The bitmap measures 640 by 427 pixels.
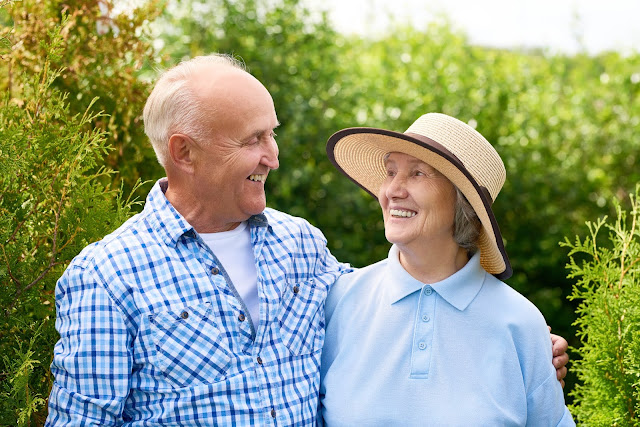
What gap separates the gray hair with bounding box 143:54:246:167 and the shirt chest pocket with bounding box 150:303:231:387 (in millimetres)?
561

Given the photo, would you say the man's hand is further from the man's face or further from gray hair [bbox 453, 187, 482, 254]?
the man's face

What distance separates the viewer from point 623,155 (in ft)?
21.7

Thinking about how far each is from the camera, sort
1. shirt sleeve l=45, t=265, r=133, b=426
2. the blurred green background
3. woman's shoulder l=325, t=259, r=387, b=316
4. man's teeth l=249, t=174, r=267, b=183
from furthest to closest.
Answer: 1. the blurred green background
2. woman's shoulder l=325, t=259, r=387, b=316
3. man's teeth l=249, t=174, r=267, b=183
4. shirt sleeve l=45, t=265, r=133, b=426

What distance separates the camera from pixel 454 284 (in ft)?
8.75

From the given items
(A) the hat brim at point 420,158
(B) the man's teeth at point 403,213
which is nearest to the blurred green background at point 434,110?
(A) the hat brim at point 420,158

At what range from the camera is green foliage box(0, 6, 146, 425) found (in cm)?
258

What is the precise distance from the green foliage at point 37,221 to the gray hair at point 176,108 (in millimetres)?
178

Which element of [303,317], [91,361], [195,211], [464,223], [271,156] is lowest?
[91,361]

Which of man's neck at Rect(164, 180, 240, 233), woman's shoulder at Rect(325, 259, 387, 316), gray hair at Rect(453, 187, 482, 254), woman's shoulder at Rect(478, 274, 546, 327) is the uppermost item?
gray hair at Rect(453, 187, 482, 254)

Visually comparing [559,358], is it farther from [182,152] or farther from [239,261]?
[182,152]

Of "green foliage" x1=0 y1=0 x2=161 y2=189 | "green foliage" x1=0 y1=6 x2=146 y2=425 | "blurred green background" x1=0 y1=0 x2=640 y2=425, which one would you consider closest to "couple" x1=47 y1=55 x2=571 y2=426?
"green foliage" x1=0 y1=6 x2=146 y2=425

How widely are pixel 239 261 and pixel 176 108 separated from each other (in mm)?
541

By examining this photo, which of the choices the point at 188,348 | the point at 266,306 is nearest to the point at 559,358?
the point at 266,306

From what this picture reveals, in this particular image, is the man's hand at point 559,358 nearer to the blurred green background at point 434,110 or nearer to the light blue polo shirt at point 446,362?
the light blue polo shirt at point 446,362
